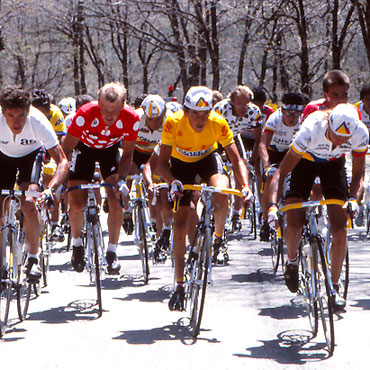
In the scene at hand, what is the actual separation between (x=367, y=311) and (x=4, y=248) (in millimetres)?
3455

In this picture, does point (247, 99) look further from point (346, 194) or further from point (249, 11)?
point (249, 11)

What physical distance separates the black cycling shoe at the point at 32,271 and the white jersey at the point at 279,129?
429 centimetres

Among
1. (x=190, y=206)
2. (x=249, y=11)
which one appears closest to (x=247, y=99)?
(x=190, y=206)

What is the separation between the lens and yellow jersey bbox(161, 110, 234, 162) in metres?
7.64

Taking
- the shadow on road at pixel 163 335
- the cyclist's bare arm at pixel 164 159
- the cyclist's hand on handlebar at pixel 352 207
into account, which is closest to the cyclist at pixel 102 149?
the cyclist's bare arm at pixel 164 159

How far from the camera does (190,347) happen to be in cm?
632

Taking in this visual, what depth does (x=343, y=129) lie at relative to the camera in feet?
21.0

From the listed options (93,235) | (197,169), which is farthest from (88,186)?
(197,169)

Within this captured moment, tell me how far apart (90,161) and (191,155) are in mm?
1284

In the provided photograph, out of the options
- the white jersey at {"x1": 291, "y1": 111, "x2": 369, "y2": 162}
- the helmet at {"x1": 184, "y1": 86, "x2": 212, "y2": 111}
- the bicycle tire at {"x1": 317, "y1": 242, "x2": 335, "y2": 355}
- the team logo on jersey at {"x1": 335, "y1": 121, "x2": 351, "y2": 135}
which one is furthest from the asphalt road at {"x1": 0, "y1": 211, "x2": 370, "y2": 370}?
the helmet at {"x1": 184, "y1": 86, "x2": 212, "y2": 111}

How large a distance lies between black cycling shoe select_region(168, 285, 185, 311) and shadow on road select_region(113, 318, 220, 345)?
163 mm

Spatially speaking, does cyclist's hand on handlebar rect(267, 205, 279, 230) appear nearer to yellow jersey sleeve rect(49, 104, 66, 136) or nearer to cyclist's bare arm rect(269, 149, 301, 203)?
cyclist's bare arm rect(269, 149, 301, 203)

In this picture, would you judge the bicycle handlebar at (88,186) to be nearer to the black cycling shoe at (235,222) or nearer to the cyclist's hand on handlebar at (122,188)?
the cyclist's hand on handlebar at (122,188)

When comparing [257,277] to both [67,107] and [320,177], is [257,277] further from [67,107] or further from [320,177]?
[67,107]
